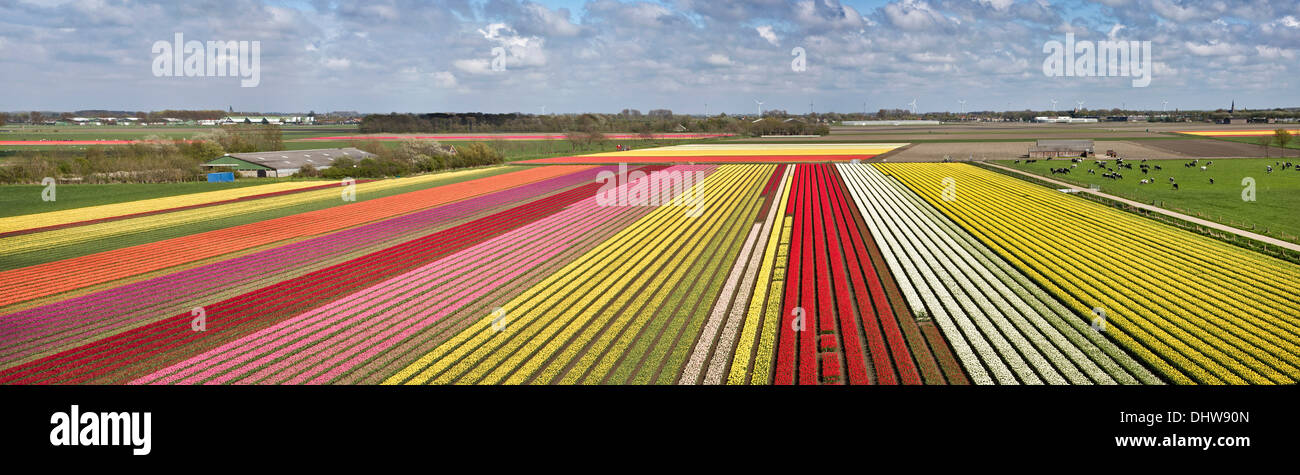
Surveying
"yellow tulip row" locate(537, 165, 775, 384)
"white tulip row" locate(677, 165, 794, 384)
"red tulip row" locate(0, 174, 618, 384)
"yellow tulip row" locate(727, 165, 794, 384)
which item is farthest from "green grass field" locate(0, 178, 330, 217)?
"yellow tulip row" locate(727, 165, 794, 384)

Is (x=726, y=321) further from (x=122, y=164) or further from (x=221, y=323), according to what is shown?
(x=122, y=164)

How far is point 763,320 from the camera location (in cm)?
2370

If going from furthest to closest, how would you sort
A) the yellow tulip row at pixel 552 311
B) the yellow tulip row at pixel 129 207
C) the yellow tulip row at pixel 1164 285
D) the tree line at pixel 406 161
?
the tree line at pixel 406 161 → the yellow tulip row at pixel 129 207 → the yellow tulip row at pixel 1164 285 → the yellow tulip row at pixel 552 311

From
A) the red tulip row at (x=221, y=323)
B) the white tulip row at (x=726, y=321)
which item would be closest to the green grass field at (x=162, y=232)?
the red tulip row at (x=221, y=323)

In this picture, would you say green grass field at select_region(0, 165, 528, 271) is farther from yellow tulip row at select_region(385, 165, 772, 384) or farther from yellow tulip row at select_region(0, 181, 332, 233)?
yellow tulip row at select_region(385, 165, 772, 384)

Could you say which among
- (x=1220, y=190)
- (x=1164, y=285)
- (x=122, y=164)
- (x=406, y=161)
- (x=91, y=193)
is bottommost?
(x=1164, y=285)

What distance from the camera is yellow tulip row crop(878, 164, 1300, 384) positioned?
1914 centimetres

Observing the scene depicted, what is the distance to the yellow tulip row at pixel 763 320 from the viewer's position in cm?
1872

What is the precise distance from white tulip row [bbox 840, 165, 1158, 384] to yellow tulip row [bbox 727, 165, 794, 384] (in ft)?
17.0

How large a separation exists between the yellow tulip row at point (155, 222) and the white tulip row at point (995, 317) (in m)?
46.1

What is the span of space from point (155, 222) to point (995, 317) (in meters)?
52.4

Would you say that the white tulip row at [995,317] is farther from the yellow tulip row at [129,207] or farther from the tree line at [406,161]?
the tree line at [406,161]

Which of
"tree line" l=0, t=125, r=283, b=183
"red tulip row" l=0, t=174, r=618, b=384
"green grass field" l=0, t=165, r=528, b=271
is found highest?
"tree line" l=0, t=125, r=283, b=183

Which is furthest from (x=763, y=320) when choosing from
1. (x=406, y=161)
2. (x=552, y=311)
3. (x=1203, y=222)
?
(x=406, y=161)
